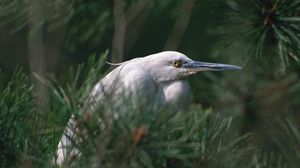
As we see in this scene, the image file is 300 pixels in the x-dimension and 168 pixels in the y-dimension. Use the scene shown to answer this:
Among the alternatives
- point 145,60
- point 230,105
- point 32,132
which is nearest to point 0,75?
point 32,132

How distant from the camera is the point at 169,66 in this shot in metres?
2.31

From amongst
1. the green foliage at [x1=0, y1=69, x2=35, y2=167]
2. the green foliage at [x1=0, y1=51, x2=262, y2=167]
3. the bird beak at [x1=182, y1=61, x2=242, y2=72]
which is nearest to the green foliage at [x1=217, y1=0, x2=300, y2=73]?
the bird beak at [x1=182, y1=61, x2=242, y2=72]

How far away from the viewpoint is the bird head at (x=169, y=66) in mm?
2295

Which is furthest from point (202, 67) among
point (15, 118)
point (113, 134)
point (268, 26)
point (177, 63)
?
point (113, 134)

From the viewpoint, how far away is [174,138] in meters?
1.52

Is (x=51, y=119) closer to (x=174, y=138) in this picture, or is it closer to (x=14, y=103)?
(x=14, y=103)

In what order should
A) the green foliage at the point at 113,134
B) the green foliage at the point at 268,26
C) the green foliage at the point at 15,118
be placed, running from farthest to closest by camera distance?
the green foliage at the point at 268,26
the green foliage at the point at 15,118
the green foliage at the point at 113,134

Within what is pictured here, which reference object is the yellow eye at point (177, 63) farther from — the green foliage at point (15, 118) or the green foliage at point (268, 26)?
the green foliage at point (15, 118)

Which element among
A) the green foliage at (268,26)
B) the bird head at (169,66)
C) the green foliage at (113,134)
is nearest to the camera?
the green foliage at (113,134)

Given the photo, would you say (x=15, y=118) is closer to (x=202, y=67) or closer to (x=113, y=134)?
(x=113, y=134)

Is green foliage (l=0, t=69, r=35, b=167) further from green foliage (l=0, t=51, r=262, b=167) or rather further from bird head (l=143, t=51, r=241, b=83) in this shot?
bird head (l=143, t=51, r=241, b=83)

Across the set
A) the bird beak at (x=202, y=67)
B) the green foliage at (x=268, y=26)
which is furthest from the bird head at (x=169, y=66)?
the green foliage at (x=268, y=26)

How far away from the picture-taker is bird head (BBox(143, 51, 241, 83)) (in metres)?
2.29

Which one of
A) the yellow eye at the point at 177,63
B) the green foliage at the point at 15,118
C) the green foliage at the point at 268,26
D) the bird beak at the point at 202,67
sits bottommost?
the bird beak at the point at 202,67
